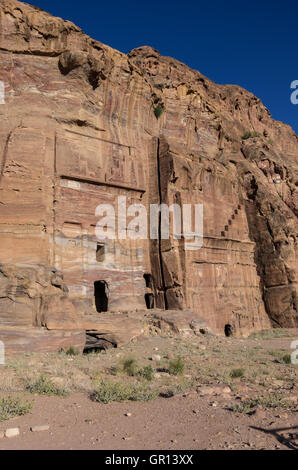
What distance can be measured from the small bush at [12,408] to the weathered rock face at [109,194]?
7.50m

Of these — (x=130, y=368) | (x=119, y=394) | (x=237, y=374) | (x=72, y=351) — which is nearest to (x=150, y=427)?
(x=119, y=394)

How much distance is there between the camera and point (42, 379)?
29.6 feet

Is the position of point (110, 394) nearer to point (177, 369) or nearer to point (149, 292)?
point (177, 369)

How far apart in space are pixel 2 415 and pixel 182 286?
17703 mm

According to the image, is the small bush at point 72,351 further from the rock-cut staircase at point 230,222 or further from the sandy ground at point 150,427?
the rock-cut staircase at point 230,222

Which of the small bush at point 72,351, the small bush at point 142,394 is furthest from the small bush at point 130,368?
the small bush at point 72,351

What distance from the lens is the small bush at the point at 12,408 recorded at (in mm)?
6844

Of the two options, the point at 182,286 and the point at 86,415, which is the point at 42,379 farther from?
the point at 182,286

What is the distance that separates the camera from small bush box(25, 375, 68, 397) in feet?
28.0

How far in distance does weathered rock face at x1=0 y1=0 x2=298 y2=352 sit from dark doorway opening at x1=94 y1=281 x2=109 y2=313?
9cm

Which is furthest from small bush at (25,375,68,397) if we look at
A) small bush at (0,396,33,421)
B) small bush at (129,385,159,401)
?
small bush at (129,385,159,401)

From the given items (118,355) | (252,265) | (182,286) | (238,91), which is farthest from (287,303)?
(238,91)
